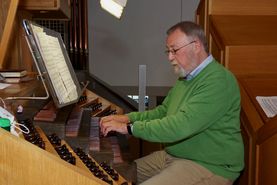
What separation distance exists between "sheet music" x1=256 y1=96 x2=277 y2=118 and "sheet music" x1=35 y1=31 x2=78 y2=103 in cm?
116

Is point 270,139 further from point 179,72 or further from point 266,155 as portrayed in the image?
point 179,72

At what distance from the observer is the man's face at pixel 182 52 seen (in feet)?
5.89

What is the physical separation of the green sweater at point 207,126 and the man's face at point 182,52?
0.07 meters

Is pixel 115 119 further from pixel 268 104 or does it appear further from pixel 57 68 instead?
pixel 268 104

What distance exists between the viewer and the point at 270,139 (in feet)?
5.97

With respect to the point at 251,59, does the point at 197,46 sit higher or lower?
higher

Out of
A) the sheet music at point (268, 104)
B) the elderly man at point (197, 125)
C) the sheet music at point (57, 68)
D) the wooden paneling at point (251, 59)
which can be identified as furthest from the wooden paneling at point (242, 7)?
the sheet music at point (57, 68)

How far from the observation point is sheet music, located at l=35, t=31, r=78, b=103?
1.59m

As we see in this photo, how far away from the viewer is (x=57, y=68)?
1.77 metres

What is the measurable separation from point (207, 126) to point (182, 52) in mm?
403

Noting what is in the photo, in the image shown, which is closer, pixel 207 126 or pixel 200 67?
pixel 207 126

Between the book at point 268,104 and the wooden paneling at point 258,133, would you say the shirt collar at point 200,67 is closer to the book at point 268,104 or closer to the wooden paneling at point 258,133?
the wooden paneling at point 258,133

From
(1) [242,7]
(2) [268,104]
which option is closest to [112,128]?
(2) [268,104]

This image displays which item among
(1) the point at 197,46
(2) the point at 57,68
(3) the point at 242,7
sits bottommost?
(2) the point at 57,68
